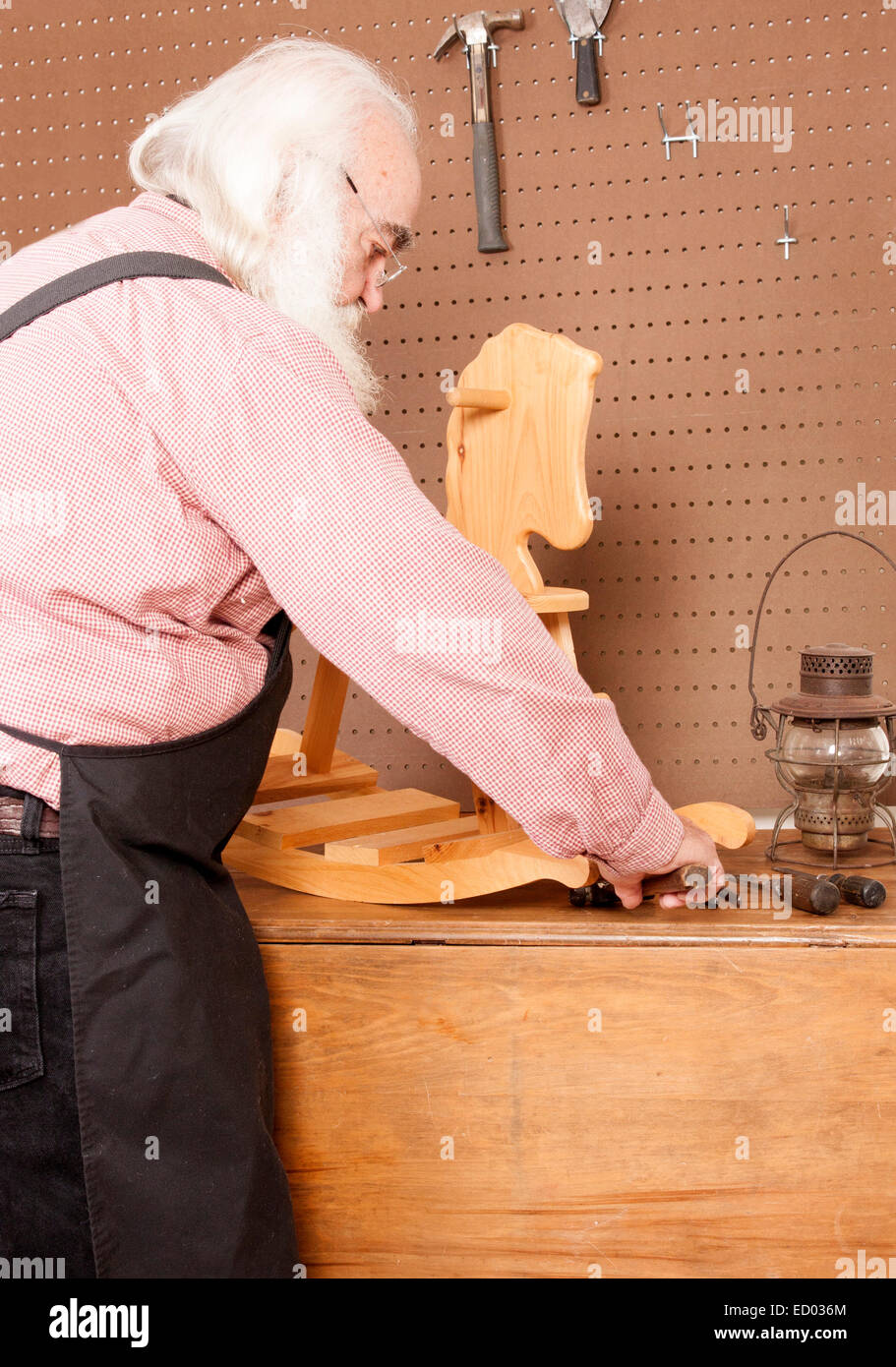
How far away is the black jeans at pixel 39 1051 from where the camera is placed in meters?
0.99

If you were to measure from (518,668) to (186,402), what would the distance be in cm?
36

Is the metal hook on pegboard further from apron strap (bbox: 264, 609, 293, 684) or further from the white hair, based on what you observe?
apron strap (bbox: 264, 609, 293, 684)

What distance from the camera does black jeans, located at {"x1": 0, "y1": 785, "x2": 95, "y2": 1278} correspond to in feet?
A: 3.25

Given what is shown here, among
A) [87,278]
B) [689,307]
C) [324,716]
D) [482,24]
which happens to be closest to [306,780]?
[324,716]

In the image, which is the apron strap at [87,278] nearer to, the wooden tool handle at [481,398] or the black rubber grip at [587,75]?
the wooden tool handle at [481,398]

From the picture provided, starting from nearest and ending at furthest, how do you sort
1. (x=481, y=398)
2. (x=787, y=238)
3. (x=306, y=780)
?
(x=481, y=398), (x=306, y=780), (x=787, y=238)

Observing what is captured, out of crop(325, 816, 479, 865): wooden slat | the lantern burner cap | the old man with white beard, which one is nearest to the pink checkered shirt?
the old man with white beard

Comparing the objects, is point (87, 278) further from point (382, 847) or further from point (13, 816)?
point (382, 847)

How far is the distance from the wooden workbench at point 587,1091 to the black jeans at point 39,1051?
0.28 meters

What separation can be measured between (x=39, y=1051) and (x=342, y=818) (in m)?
0.55

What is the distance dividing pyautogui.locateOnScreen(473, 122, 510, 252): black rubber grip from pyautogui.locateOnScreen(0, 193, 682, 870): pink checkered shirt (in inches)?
39.2

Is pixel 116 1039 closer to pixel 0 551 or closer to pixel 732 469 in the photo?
pixel 0 551

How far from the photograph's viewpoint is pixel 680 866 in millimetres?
1177

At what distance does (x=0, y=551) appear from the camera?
0.95 metres
